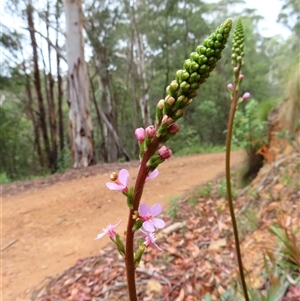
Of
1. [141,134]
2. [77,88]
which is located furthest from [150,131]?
[77,88]

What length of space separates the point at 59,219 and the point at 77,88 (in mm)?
6146

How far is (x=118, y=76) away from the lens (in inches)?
904

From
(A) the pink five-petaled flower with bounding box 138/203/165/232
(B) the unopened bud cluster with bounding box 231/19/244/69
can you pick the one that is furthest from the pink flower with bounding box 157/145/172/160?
(B) the unopened bud cluster with bounding box 231/19/244/69

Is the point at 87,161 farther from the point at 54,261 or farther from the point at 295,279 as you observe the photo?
the point at 295,279

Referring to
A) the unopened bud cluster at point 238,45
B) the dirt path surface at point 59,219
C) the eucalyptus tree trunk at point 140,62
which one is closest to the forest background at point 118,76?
the eucalyptus tree trunk at point 140,62

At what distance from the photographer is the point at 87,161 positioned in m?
11.0

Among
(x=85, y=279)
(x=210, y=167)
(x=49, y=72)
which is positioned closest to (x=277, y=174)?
(x=85, y=279)

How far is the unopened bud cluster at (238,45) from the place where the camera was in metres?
1.71

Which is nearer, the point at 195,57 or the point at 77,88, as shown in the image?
the point at 195,57

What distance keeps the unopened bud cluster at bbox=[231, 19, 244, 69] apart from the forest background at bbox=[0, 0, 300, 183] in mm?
11636

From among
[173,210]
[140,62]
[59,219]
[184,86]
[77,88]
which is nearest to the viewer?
[184,86]

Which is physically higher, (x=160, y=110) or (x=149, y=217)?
(x=160, y=110)

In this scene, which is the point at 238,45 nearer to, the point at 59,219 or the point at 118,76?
the point at 59,219

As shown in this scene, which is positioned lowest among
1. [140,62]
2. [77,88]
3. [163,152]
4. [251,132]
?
[163,152]
